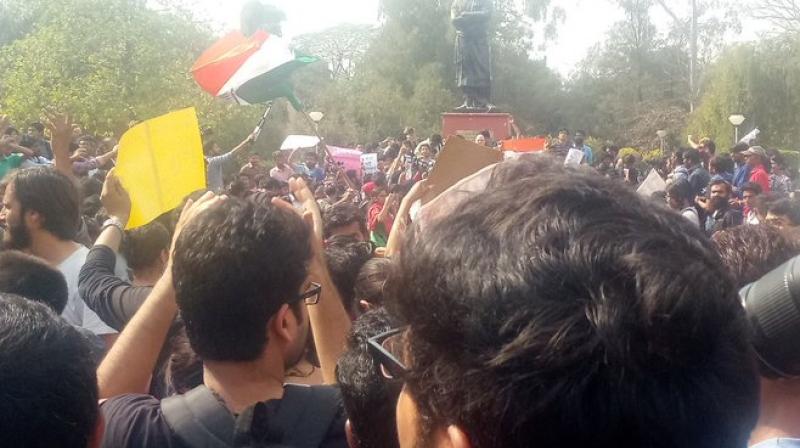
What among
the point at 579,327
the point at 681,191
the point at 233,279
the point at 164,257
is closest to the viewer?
the point at 579,327

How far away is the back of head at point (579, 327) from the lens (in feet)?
2.82

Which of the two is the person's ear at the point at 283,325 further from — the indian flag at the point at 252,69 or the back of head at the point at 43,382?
the indian flag at the point at 252,69

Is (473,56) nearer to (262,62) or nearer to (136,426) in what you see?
(262,62)

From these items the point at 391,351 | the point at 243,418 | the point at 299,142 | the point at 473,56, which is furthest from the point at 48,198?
the point at 473,56

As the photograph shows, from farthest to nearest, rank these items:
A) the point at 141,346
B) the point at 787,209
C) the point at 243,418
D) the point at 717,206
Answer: the point at 717,206, the point at 787,209, the point at 141,346, the point at 243,418

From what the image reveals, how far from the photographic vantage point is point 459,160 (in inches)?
93.9

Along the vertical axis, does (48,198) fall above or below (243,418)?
below

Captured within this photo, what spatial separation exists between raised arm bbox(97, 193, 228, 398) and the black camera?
123cm

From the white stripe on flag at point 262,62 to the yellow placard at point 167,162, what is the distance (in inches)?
100

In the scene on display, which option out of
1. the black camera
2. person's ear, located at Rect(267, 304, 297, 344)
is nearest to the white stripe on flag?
person's ear, located at Rect(267, 304, 297, 344)

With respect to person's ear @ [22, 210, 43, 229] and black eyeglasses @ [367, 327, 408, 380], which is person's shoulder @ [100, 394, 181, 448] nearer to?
black eyeglasses @ [367, 327, 408, 380]

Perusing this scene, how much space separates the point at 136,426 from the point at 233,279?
0.35 metres

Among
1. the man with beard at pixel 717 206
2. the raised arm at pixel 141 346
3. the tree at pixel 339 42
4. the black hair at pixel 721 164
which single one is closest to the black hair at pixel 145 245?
the raised arm at pixel 141 346

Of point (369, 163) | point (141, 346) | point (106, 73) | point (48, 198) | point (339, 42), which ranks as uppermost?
point (141, 346)
